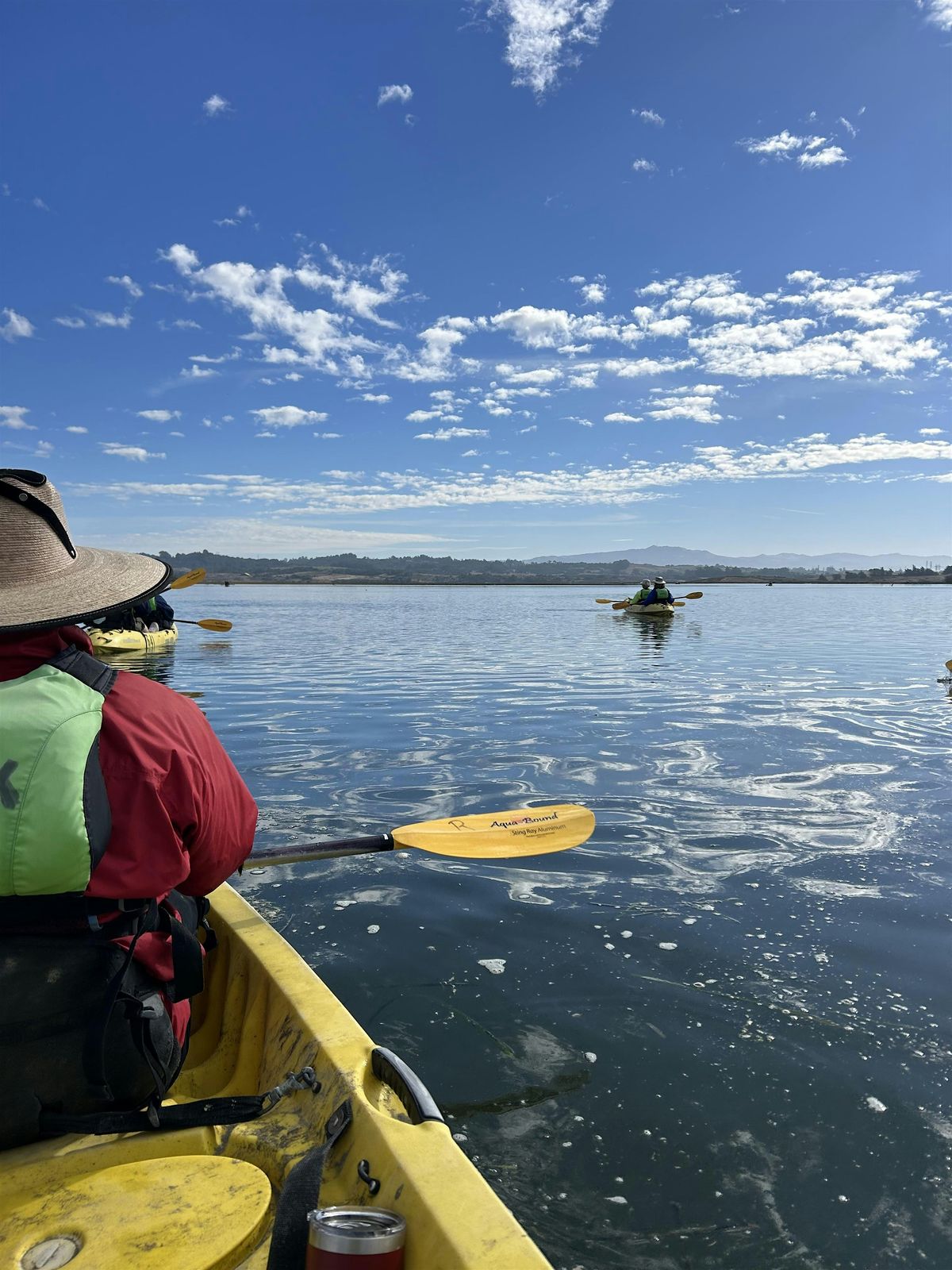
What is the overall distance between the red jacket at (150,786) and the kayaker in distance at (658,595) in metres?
40.5

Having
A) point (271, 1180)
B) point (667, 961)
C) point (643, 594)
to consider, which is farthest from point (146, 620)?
point (271, 1180)

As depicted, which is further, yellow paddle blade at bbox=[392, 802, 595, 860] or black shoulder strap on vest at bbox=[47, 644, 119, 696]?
yellow paddle blade at bbox=[392, 802, 595, 860]

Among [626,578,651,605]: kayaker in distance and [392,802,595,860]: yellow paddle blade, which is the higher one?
[626,578,651,605]: kayaker in distance

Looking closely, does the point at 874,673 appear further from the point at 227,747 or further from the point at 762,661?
the point at 227,747

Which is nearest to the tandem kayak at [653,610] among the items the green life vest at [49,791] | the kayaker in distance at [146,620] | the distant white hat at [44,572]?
the kayaker in distance at [146,620]

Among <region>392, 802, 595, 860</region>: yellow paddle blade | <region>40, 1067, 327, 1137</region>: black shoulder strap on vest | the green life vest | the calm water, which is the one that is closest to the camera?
the green life vest

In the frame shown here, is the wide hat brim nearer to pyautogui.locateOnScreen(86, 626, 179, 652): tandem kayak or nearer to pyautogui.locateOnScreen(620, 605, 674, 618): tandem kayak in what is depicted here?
pyautogui.locateOnScreen(86, 626, 179, 652): tandem kayak

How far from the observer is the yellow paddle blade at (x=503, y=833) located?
19.3ft

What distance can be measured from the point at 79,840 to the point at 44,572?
3.02ft

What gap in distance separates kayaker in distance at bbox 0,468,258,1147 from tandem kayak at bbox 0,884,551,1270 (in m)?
0.19

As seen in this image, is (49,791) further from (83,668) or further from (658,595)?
(658,595)

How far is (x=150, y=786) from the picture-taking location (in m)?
2.39

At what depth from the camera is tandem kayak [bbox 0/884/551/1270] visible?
210 cm

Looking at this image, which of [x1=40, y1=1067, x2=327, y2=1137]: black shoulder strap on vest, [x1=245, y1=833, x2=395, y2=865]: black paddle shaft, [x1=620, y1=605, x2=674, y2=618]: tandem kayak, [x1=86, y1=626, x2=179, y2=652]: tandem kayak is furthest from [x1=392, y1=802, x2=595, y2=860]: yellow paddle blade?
[x1=620, y1=605, x2=674, y2=618]: tandem kayak
